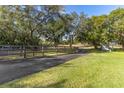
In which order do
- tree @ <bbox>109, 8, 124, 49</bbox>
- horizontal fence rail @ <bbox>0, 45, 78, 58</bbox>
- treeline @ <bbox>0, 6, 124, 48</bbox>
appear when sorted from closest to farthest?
1. treeline @ <bbox>0, 6, 124, 48</bbox>
2. horizontal fence rail @ <bbox>0, 45, 78, 58</bbox>
3. tree @ <bbox>109, 8, 124, 49</bbox>

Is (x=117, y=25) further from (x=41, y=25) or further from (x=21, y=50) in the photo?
(x=21, y=50)

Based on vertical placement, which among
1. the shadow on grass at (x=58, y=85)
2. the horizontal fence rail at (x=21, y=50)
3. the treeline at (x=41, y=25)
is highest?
the treeline at (x=41, y=25)

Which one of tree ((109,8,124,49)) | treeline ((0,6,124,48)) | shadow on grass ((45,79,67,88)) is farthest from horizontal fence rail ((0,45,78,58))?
tree ((109,8,124,49))

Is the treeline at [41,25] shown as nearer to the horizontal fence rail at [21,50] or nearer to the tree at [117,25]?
the horizontal fence rail at [21,50]

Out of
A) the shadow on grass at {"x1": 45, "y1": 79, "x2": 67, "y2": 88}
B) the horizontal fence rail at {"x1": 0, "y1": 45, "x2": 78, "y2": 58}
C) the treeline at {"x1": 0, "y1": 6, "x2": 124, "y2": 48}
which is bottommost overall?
the shadow on grass at {"x1": 45, "y1": 79, "x2": 67, "y2": 88}

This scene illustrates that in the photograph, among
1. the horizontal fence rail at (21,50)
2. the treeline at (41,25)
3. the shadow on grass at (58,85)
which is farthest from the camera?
the horizontal fence rail at (21,50)

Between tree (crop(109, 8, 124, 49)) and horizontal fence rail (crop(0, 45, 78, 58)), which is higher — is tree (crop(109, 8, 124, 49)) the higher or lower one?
the higher one

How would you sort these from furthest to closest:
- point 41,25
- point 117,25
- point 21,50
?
point 117,25 < point 21,50 < point 41,25

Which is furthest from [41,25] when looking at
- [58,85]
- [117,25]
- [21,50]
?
[117,25]

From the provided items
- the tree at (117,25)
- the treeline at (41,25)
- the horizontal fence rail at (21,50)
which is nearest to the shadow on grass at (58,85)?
the treeline at (41,25)

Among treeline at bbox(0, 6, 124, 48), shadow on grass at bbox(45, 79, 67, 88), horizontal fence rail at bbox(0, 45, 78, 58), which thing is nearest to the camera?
shadow on grass at bbox(45, 79, 67, 88)

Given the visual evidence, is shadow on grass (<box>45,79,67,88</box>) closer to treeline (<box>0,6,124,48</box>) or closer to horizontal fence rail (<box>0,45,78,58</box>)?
treeline (<box>0,6,124,48</box>)

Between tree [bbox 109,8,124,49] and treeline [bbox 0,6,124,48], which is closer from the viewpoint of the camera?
treeline [bbox 0,6,124,48]
